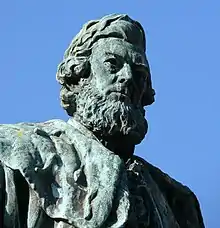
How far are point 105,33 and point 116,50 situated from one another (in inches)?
7.1

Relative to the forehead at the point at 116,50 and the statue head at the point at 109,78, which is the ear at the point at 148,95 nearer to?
the statue head at the point at 109,78

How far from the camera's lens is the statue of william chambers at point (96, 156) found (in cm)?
1248

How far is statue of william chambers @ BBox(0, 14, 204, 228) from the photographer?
1248 centimetres

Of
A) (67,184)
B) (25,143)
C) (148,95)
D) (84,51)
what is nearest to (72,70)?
(84,51)

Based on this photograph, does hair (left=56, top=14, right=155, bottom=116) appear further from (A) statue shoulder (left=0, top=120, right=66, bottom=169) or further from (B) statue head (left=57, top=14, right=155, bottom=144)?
(A) statue shoulder (left=0, top=120, right=66, bottom=169)

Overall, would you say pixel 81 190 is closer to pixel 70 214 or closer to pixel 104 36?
pixel 70 214

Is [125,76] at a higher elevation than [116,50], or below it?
below

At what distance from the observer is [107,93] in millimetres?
13016

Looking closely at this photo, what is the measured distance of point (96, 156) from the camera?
12711 millimetres

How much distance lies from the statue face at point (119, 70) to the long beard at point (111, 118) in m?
0.05

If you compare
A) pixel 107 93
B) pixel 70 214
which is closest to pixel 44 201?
pixel 70 214

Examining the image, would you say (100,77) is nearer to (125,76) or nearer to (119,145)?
(125,76)

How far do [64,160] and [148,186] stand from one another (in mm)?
735

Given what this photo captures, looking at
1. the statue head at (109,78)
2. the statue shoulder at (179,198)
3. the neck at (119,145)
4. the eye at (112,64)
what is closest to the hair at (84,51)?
the statue head at (109,78)
